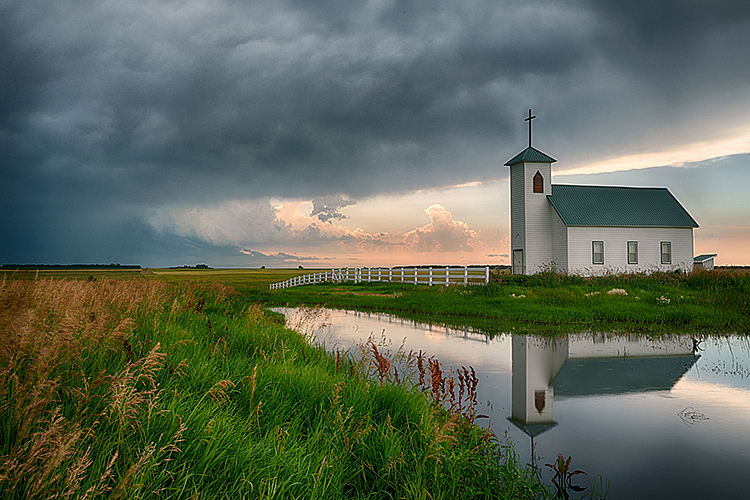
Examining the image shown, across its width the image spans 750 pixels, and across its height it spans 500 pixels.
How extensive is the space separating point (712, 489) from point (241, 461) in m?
4.22

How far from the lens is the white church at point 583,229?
35.8m

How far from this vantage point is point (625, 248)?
122ft

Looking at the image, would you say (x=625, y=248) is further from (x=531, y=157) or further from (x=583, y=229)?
(x=531, y=157)

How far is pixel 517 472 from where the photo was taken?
4367mm

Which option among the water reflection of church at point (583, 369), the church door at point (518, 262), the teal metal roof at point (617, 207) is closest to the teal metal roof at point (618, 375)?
the water reflection of church at point (583, 369)

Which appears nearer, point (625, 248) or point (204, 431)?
point (204, 431)

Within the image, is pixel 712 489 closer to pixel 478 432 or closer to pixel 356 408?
pixel 478 432

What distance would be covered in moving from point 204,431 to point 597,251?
37017 mm

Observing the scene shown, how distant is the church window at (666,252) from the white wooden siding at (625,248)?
0.90ft

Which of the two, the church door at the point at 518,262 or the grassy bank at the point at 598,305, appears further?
the church door at the point at 518,262

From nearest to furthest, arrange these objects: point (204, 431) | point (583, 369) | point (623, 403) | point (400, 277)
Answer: point (204, 431) → point (623, 403) → point (583, 369) → point (400, 277)

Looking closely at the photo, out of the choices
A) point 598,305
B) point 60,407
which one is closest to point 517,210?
point 598,305

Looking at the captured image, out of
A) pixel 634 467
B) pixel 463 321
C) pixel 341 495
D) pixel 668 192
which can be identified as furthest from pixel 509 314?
pixel 668 192

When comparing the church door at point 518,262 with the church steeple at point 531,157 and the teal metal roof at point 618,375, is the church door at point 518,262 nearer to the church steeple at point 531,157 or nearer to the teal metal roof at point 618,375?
the church steeple at point 531,157
